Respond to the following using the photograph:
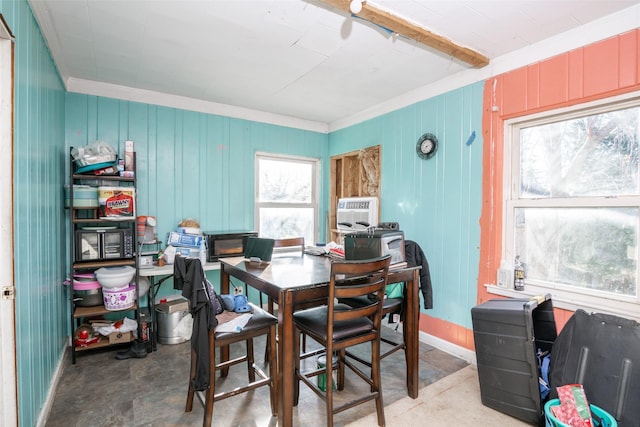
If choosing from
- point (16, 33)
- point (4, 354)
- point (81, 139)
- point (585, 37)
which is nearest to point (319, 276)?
point (4, 354)

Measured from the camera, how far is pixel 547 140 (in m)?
2.49

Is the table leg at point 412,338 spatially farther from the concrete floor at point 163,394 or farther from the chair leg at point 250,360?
the chair leg at point 250,360

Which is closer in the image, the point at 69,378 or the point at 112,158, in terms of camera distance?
the point at 69,378

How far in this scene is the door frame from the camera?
1432mm

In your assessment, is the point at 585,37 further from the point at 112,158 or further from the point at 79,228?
the point at 79,228

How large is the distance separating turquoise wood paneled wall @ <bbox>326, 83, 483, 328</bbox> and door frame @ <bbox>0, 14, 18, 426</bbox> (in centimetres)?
303

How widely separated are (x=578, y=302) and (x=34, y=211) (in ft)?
11.5

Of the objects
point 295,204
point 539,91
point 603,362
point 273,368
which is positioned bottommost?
point 273,368

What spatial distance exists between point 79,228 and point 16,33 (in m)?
1.94

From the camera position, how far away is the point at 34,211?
1.86 m

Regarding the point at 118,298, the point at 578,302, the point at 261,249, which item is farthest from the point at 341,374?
the point at 118,298

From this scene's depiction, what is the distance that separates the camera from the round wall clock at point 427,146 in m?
3.12

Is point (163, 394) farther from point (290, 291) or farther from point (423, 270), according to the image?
point (423, 270)

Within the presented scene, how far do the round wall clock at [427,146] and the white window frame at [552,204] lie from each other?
2.07 feet
